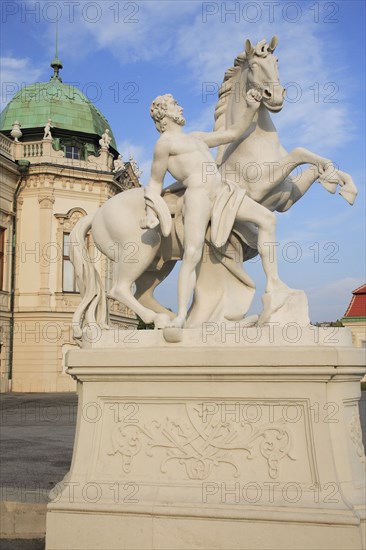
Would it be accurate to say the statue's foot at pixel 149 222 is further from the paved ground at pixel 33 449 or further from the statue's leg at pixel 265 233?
the paved ground at pixel 33 449

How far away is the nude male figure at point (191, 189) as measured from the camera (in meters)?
4.00

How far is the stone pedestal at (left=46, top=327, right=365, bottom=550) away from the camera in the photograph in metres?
3.36

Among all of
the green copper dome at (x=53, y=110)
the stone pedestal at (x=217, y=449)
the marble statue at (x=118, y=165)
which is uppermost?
the green copper dome at (x=53, y=110)

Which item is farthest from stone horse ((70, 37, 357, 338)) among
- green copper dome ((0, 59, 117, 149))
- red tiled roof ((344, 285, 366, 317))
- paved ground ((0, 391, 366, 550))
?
red tiled roof ((344, 285, 366, 317))

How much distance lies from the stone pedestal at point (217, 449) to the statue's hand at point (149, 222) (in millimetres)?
728

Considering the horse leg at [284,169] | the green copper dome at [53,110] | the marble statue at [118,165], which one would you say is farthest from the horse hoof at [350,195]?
the green copper dome at [53,110]

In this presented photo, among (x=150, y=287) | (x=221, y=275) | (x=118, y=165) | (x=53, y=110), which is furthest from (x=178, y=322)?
(x=53, y=110)

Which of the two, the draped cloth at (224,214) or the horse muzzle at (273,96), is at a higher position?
the horse muzzle at (273,96)

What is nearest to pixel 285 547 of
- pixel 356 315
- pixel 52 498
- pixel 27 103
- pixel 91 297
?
pixel 52 498

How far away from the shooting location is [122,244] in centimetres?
429

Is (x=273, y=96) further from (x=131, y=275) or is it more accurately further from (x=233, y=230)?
(x=131, y=275)

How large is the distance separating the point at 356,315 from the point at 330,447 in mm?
29714

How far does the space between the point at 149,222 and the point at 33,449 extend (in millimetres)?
5746

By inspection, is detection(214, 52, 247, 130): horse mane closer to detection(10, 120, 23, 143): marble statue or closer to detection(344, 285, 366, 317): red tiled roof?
detection(10, 120, 23, 143): marble statue
